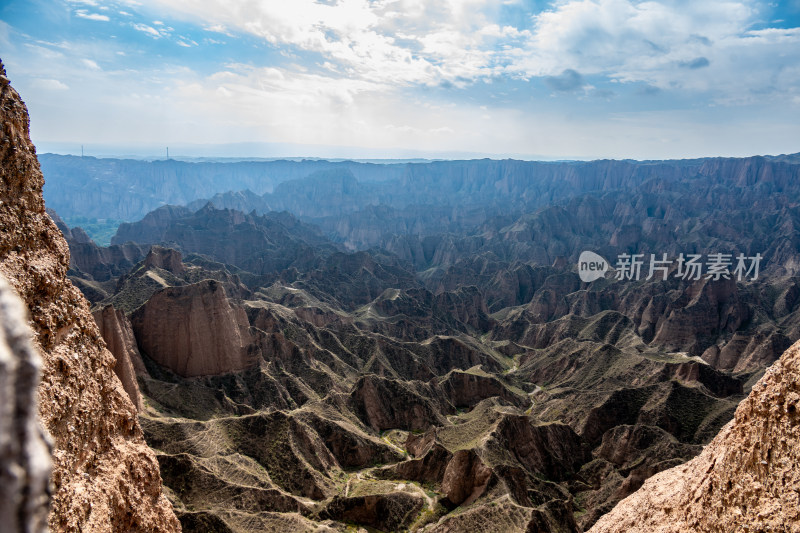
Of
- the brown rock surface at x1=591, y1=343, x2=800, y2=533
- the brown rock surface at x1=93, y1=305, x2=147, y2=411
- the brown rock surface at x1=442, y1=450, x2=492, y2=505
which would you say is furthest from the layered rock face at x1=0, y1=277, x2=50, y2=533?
the brown rock surface at x1=93, y1=305, x2=147, y2=411

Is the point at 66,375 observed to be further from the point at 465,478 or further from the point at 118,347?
the point at 465,478

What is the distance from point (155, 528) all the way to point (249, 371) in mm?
54716

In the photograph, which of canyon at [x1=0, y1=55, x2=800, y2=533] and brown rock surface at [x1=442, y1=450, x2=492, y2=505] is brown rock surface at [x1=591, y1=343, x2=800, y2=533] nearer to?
canyon at [x1=0, y1=55, x2=800, y2=533]

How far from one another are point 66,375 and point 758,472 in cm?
2096

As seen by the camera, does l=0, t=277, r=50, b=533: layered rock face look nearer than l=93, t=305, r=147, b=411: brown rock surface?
Yes

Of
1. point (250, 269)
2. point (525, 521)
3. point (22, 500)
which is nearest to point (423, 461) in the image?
point (525, 521)

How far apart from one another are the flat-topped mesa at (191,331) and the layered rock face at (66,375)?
168 ft

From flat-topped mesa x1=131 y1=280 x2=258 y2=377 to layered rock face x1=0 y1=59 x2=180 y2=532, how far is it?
2012 inches

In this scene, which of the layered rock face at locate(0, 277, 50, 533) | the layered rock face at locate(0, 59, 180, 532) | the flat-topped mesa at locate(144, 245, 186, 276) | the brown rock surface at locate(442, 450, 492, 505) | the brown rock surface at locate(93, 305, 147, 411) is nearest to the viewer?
the layered rock face at locate(0, 277, 50, 533)

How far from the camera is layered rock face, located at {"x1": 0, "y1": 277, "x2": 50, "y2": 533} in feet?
10.4

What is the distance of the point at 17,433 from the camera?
3.30 meters

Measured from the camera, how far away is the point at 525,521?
1698 inches

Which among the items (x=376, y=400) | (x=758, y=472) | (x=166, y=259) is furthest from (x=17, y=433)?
(x=166, y=259)

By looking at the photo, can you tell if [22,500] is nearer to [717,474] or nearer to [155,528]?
[155,528]
